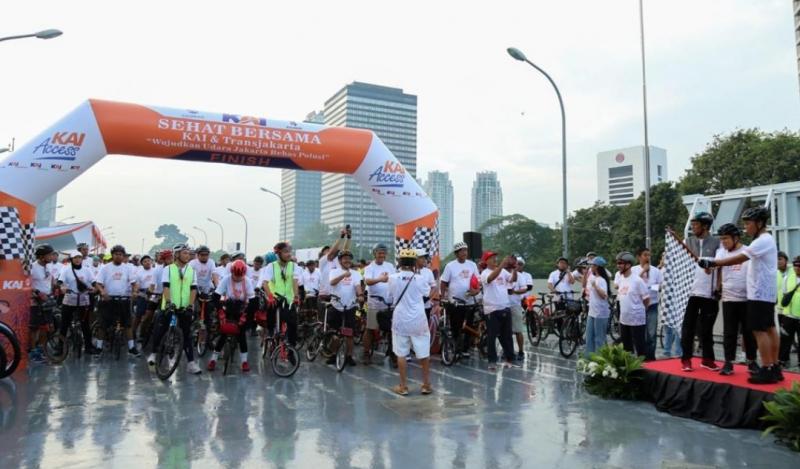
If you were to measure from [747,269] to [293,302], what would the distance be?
607 cm

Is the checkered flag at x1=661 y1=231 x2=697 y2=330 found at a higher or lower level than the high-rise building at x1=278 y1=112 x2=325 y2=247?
lower

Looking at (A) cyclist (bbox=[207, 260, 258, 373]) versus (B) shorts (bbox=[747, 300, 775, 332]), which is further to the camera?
(A) cyclist (bbox=[207, 260, 258, 373])

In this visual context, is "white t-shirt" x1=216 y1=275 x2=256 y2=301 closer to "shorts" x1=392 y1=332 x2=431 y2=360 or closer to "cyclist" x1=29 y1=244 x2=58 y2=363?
"shorts" x1=392 y1=332 x2=431 y2=360

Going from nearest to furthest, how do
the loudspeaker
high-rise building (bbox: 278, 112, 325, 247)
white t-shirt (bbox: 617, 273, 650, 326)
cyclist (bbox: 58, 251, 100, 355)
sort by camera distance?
white t-shirt (bbox: 617, 273, 650, 326), cyclist (bbox: 58, 251, 100, 355), the loudspeaker, high-rise building (bbox: 278, 112, 325, 247)

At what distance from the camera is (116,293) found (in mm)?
10094

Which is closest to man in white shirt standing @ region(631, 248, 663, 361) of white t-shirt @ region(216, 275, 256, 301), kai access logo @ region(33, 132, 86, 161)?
white t-shirt @ region(216, 275, 256, 301)

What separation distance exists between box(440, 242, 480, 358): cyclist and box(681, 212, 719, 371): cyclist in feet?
12.4

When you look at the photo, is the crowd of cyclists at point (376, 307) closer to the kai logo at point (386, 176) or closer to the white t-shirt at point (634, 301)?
the white t-shirt at point (634, 301)

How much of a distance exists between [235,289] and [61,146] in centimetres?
375

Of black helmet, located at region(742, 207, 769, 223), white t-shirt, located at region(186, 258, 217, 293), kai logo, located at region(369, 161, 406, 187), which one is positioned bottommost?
white t-shirt, located at region(186, 258, 217, 293)

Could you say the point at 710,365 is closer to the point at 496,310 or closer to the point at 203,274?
the point at 496,310

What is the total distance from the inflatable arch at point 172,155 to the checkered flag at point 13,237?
0.5 inches

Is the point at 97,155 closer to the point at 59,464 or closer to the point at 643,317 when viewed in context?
the point at 59,464

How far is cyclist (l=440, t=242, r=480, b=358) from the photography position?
9827 mm
